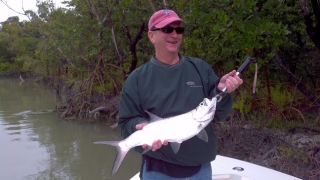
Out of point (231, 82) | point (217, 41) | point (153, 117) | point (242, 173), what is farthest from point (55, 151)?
point (231, 82)

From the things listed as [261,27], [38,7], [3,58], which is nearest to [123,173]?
[261,27]

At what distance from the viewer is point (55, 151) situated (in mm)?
8984

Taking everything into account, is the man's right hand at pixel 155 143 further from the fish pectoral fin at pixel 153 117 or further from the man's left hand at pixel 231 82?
the man's left hand at pixel 231 82

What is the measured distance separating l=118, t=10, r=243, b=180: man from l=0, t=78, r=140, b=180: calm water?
Result: 15.7 feet

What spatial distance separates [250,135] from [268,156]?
67 cm

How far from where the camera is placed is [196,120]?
7.47 ft

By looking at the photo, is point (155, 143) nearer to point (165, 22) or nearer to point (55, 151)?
point (165, 22)

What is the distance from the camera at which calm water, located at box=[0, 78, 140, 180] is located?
24.3 feet

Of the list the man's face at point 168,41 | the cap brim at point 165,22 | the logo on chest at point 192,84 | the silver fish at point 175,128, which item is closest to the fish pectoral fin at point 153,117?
the silver fish at point 175,128

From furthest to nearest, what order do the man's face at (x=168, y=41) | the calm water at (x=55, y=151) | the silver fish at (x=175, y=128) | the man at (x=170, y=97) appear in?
the calm water at (x=55, y=151), the man's face at (x=168, y=41), the man at (x=170, y=97), the silver fish at (x=175, y=128)

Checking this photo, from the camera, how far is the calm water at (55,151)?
7.39 metres

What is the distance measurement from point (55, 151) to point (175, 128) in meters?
7.34

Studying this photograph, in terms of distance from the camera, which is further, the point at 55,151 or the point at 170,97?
the point at 55,151

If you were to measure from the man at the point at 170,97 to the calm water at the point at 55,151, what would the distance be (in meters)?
4.78
